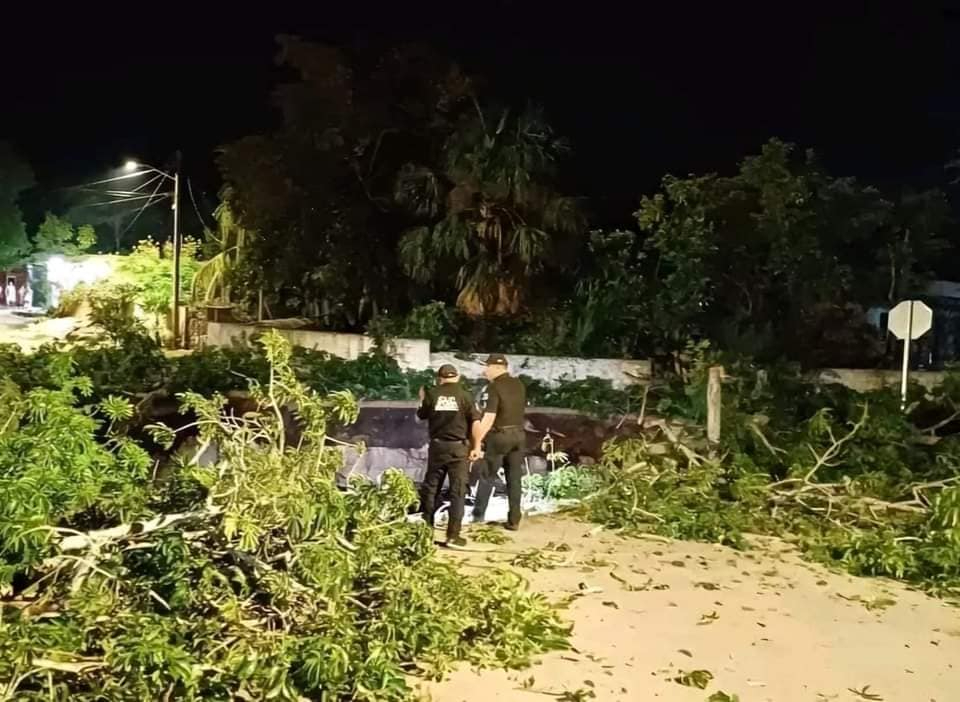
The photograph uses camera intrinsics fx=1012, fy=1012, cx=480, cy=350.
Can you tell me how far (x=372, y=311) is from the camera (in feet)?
58.3

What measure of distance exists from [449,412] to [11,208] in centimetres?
3194

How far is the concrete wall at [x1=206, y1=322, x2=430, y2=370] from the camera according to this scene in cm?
1479

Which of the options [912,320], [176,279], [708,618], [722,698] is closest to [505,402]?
[708,618]

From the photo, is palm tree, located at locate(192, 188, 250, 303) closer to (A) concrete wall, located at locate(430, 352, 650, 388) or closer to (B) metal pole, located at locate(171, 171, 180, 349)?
(B) metal pole, located at locate(171, 171, 180, 349)

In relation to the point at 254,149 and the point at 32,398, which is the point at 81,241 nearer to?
the point at 254,149

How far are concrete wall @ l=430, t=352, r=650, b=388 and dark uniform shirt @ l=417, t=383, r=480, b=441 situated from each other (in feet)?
22.5

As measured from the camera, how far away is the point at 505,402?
26.8 feet

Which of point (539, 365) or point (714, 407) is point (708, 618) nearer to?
point (714, 407)

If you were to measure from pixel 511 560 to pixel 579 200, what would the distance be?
9.28 metres

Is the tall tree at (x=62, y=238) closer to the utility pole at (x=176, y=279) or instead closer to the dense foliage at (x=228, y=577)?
the utility pole at (x=176, y=279)

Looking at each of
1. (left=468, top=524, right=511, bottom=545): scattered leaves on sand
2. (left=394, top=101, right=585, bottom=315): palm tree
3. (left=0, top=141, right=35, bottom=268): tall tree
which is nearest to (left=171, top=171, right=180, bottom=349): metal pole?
(left=394, top=101, right=585, bottom=315): palm tree

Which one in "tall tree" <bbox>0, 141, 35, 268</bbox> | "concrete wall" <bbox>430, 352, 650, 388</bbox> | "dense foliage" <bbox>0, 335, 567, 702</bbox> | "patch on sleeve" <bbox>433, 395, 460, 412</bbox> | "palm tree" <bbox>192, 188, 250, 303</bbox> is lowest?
"dense foliage" <bbox>0, 335, 567, 702</bbox>

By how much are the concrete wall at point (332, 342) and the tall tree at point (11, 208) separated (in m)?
17.7

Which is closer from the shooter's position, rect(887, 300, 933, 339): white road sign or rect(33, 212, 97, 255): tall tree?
rect(887, 300, 933, 339): white road sign
